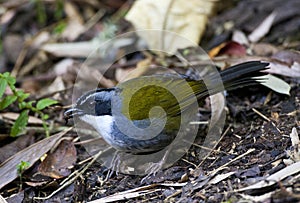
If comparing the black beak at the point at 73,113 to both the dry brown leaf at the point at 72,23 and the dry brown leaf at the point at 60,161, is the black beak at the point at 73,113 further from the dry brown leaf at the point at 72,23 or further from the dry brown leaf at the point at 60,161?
the dry brown leaf at the point at 72,23

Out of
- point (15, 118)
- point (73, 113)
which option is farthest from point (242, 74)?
point (15, 118)

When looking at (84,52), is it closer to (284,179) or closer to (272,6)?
(272,6)

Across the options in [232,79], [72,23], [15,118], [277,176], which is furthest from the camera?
[72,23]

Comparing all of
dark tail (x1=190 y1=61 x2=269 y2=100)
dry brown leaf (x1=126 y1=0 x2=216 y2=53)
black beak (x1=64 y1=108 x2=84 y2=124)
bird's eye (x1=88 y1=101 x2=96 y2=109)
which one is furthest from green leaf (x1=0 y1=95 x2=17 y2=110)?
dry brown leaf (x1=126 y1=0 x2=216 y2=53)

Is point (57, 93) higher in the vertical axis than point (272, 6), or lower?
lower

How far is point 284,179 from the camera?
3223 mm

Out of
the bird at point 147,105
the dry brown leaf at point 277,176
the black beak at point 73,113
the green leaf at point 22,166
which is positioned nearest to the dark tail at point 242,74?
the bird at point 147,105

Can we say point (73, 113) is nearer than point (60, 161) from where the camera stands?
Yes

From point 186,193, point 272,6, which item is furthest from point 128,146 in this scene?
point 272,6

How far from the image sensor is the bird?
4047 millimetres

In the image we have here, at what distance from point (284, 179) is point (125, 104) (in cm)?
151

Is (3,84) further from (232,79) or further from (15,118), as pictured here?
(232,79)

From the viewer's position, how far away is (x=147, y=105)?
4082mm

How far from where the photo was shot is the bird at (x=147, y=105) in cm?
405
